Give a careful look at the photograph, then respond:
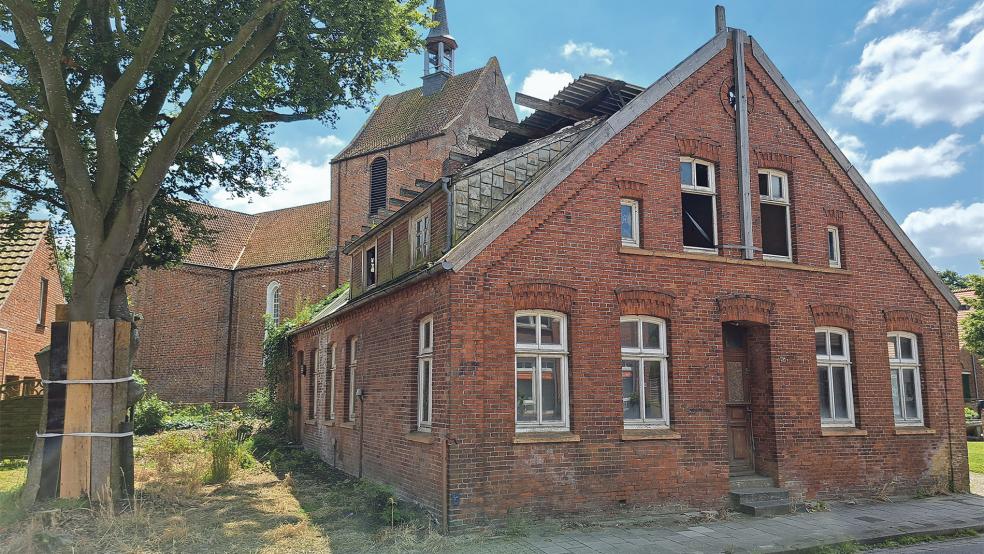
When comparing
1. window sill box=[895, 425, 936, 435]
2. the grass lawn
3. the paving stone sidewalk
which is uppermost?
window sill box=[895, 425, 936, 435]

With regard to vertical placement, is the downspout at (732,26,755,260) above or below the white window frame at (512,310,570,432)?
above

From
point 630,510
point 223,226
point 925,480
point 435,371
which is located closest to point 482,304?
point 435,371

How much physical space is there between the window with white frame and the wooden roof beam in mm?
7778

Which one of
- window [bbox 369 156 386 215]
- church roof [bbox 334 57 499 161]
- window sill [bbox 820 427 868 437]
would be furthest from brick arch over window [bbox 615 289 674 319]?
window [bbox 369 156 386 215]

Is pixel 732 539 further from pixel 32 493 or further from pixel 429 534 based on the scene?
pixel 32 493

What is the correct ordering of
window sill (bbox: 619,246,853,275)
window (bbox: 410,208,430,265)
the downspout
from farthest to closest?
1. window (bbox: 410,208,430,265)
2. the downspout
3. window sill (bbox: 619,246,853,275)

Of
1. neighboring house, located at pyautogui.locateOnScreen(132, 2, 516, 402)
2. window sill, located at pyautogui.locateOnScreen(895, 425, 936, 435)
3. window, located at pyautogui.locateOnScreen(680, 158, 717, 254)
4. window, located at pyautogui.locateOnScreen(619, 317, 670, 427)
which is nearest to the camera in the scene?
window, located at pyautogui.locateOnScreen(619, 317, 670, 427)

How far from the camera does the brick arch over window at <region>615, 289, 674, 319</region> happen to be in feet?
36.6

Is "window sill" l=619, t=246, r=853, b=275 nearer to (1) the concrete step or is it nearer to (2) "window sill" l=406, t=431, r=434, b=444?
(1) the concrete step

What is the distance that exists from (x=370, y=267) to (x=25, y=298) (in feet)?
35.3

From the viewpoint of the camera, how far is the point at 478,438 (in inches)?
383

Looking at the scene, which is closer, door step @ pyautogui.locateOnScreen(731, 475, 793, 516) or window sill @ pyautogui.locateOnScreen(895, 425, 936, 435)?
door step @ pyautogui.locateOnScreen(731, 475, 793, 516)

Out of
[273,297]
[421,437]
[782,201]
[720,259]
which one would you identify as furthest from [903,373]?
[273,297]

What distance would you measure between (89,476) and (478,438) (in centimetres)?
585
